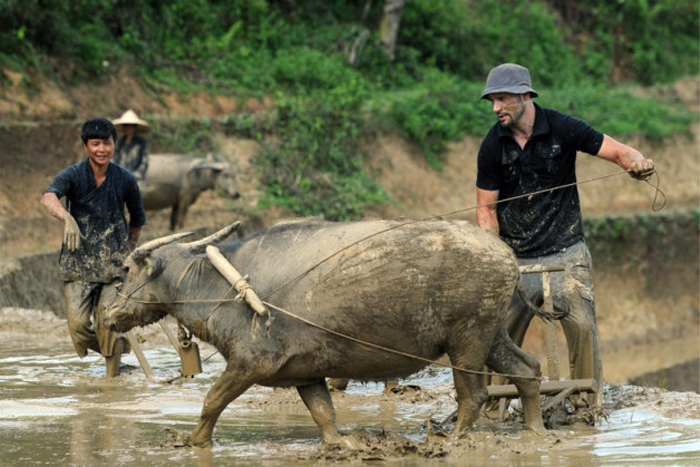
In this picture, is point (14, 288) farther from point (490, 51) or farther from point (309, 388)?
point (490, 51)

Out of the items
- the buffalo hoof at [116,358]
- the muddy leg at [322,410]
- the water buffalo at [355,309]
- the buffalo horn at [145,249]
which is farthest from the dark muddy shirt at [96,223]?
the muddy leg at [322,410]

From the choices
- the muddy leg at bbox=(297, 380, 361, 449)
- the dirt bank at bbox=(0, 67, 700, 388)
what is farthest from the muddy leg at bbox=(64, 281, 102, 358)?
the dirt bank at bbox=(0, 67, 700, 388)

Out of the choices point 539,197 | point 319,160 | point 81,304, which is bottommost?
point 81,304

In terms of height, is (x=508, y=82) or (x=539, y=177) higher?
(x=508, y=82)

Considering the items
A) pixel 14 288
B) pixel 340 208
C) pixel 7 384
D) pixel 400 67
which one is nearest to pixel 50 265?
pixel 14 288

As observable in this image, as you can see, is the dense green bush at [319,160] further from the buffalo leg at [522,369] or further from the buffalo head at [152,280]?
the buffalo leg at [522,369]

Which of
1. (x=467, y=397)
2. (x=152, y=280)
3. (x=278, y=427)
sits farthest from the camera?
(x=278, y=427)

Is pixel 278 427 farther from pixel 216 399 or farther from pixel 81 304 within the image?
pixel 81 304

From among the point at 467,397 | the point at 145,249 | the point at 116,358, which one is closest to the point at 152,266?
the point at 145,249

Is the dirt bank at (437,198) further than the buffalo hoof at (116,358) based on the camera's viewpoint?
Yes

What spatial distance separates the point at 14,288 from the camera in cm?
1427

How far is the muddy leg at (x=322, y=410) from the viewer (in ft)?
21.7

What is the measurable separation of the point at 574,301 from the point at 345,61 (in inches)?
836

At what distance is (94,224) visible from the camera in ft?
29.5
